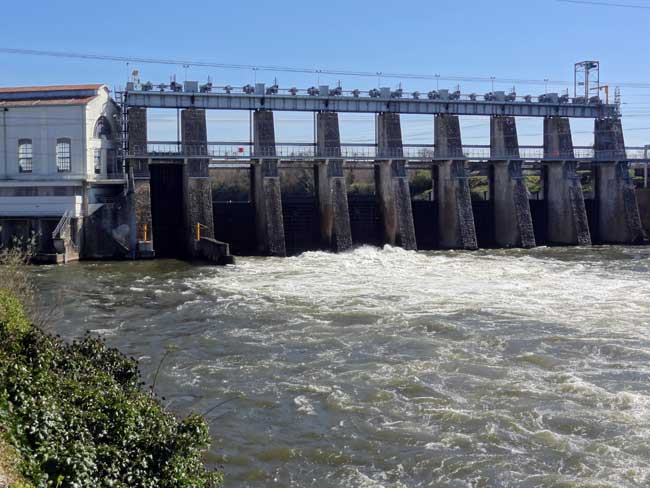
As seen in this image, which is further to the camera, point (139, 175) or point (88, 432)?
point (139, 175)

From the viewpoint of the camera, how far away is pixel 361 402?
11.7 m

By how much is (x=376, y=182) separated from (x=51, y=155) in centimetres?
1486

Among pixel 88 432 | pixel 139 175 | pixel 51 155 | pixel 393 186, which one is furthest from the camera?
pixel 393 186

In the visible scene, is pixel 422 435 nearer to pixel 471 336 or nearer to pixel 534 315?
pixel 471 336

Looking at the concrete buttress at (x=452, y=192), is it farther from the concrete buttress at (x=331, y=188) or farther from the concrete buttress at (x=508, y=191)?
the concrete buttress at (x=331, y=188)

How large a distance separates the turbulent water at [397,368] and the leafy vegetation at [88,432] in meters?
1.27

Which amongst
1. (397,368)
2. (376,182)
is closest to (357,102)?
(376,182)

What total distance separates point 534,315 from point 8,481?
1433 cm

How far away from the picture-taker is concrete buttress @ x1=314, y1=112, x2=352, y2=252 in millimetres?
33688

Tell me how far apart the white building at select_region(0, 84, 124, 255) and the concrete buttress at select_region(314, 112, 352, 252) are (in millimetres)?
8981

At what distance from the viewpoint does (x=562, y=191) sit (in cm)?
3862

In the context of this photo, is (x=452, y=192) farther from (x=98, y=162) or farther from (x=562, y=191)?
(x=98, y=162)

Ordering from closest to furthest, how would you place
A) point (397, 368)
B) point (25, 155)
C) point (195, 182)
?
point (397, 368), point (25, 155), point (195, 182)

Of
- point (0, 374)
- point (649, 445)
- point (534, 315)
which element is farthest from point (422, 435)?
point (534, 315)
